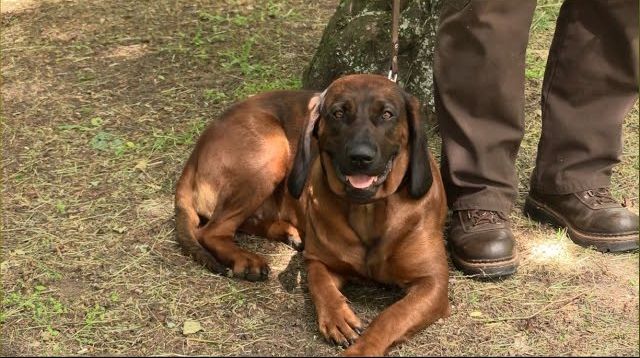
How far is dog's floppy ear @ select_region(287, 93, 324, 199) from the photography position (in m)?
4.04

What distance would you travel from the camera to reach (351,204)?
13.4ft

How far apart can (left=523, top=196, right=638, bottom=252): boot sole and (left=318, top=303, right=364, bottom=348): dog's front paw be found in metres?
1.50

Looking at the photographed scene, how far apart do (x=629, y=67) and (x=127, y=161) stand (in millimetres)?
3267

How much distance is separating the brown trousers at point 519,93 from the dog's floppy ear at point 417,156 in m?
0.46

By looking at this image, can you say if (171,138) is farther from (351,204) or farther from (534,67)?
(534,67)

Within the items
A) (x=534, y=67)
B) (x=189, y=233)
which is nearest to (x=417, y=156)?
(x=189, y=233)

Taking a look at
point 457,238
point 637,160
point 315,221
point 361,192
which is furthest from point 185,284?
point 637,160

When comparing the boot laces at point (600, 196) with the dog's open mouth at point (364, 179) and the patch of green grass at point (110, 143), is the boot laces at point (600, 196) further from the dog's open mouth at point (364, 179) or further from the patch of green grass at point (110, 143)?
the patch of green grass at point (110, 143)

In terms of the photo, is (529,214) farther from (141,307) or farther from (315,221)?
(141,307)

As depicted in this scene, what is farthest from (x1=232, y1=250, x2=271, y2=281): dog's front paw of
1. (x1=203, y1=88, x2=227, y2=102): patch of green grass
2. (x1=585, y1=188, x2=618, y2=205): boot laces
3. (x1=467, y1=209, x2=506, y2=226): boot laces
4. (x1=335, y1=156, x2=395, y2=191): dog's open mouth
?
(x1=203, y1=88, x2=227, y2=102): patch of green grass

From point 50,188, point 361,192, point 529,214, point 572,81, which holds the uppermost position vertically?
point 572,81

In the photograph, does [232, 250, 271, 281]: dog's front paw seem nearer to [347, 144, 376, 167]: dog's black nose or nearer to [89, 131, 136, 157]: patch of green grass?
[347, 144, 376, 167]: dog's black nose

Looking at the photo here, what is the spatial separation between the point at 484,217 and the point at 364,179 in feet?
3.17

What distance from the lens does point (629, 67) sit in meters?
4.41
